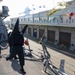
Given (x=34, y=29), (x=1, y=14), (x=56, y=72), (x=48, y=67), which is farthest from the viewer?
(x=34, y=29)

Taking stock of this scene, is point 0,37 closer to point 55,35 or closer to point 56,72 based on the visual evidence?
point 55,35

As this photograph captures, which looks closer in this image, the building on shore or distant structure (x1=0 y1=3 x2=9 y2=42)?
the building on shore

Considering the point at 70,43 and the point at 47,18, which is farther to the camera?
the point at 47,18

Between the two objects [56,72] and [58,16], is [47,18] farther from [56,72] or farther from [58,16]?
[56,72]

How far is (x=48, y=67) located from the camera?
1023 cm

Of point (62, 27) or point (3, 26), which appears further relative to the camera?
point (3, 26)

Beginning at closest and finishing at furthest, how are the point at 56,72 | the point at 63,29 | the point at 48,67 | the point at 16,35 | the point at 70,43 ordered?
the point at 16,35, the point at 56,72, the point at 48,67, the point at 70,43, the point at 63,29

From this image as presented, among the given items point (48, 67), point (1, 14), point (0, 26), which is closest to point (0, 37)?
point (0, 26)

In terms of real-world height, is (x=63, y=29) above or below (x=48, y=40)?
above

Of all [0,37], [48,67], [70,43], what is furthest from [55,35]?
[48,67]

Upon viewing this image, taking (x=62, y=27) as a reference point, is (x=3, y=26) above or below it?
below

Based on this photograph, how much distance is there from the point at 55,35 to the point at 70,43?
5.21 m

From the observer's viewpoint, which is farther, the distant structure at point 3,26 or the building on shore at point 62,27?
the distant structure at point 3,26

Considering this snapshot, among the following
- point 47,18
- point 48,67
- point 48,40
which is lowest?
point 48,40
